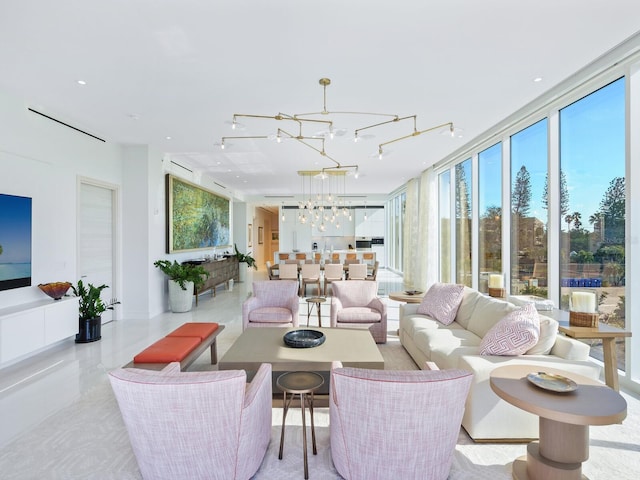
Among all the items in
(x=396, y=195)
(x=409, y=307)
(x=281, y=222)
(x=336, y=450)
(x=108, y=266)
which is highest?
(x=396, y=195)

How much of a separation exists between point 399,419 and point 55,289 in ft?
15.1

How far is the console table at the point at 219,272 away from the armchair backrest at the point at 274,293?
2.91 meters

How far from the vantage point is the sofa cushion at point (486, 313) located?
337 centimetres

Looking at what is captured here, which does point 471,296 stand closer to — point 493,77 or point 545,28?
point 493,77

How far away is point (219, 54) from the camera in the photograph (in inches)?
125

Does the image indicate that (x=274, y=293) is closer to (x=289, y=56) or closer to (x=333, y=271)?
(x=289, y=56)

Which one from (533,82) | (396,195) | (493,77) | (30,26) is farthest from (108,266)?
(396,195)

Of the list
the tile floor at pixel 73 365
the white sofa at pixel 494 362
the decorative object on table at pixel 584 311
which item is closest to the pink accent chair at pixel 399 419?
the white sofa at pixel 494 362

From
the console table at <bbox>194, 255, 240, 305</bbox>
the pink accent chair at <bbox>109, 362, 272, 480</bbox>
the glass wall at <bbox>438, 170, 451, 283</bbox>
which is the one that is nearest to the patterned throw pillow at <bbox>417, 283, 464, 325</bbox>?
the pink accent chair at <bbox>109, 362, 272, 480</bbox>

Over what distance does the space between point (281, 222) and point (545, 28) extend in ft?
39.4

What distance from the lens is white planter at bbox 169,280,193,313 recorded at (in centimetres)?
679

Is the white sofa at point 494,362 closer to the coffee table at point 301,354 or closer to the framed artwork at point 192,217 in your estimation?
the coffee table at point 301,354

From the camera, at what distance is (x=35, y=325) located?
13.0 ft

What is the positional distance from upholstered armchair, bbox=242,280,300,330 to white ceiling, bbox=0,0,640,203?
7.99ft
